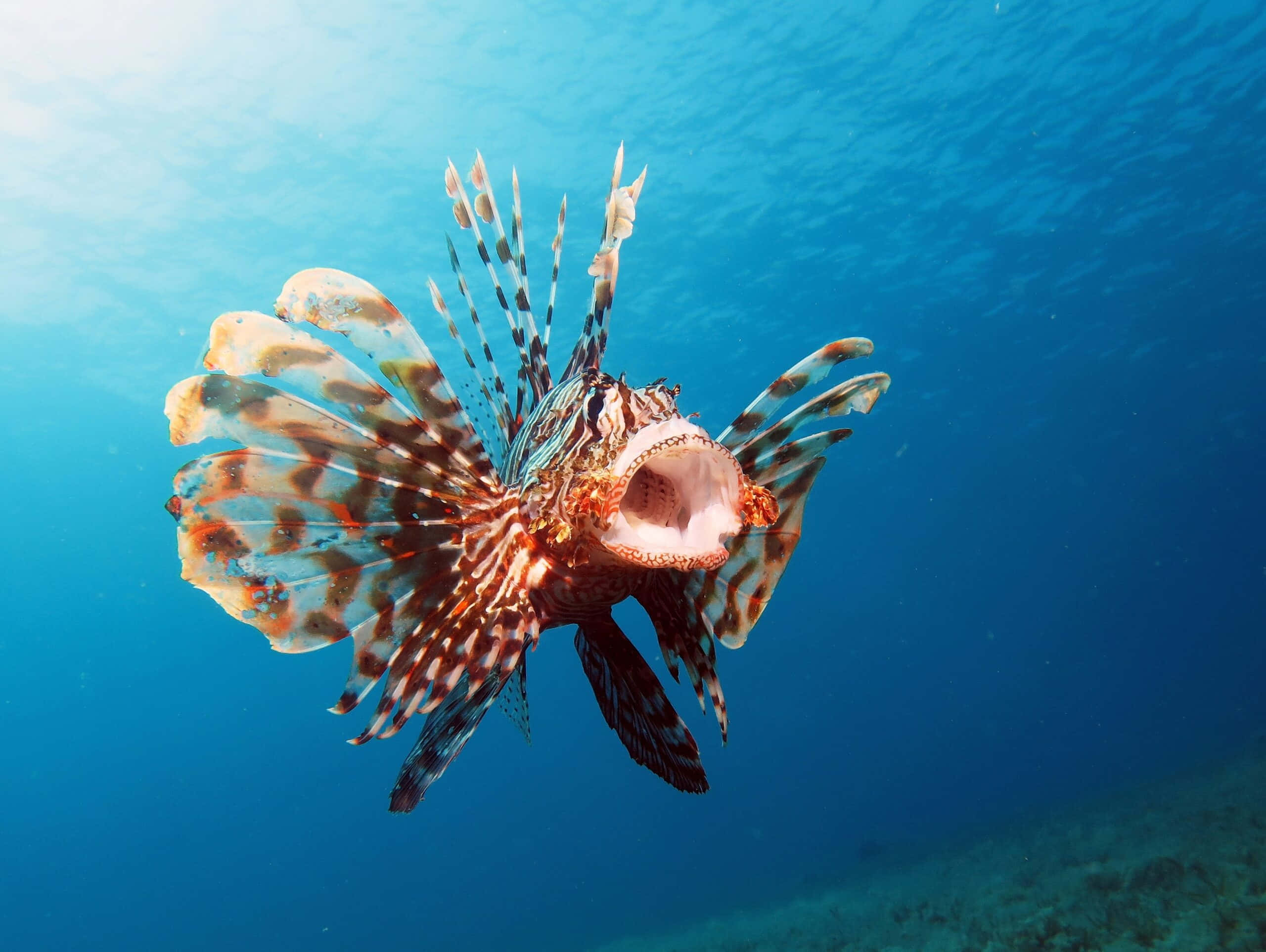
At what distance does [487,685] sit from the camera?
11.2 feet

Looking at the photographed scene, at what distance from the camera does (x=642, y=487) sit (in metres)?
2.78

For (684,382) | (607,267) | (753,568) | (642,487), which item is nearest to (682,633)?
(753,568)

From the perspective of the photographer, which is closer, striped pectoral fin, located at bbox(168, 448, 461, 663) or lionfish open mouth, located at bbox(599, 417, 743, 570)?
lionfish open mouth, located at bbox(599, 417, 743, 570)

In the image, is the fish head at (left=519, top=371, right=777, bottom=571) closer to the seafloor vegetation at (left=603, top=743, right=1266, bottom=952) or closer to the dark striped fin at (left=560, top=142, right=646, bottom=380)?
the dark striped fin at (left=560, top=142, right=646, bottom=380)

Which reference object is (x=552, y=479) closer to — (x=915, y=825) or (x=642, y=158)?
(x=642, y=158)

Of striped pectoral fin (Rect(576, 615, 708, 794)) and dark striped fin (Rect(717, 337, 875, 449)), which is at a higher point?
dark striped fin (Rect(717, 337, 875, 449))

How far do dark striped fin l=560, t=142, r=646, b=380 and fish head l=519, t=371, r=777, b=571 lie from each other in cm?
51

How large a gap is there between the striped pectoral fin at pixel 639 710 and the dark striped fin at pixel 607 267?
4.67 ft

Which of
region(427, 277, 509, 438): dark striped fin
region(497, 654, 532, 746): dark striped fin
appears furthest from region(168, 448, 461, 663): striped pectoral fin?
region(497, 654, 532, 746): dark striped fin

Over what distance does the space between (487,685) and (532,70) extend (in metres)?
15.7

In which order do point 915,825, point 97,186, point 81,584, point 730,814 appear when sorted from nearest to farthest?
1. point 97,186
2. point 915,825
3. point 81,584
4. point 730,814

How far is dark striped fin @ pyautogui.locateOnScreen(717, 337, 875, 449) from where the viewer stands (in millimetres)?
3162

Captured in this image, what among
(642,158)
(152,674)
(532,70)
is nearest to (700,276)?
(642,158)

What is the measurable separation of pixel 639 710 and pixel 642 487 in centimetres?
163
